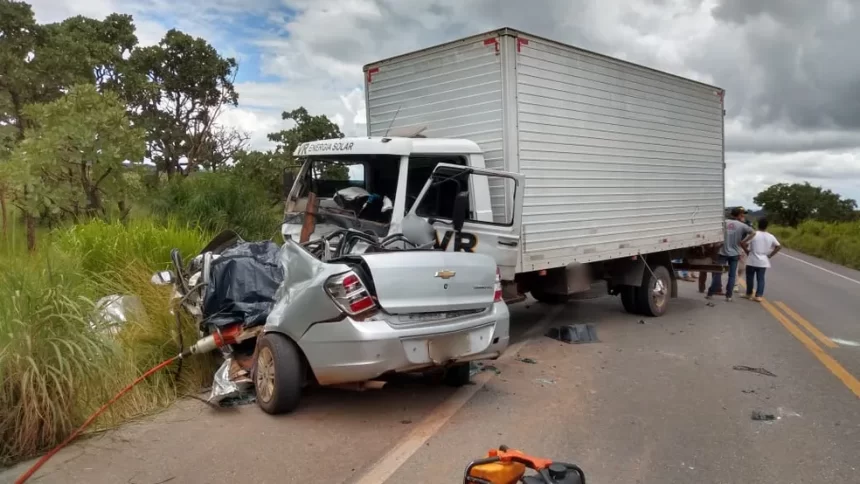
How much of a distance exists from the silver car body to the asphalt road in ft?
1.77

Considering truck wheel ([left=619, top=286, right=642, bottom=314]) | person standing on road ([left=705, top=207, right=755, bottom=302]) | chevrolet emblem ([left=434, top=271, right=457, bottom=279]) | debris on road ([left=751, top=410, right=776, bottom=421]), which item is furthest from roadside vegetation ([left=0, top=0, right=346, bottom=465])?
person standing on road ([left=705, top=207, right=755, bottom=302])

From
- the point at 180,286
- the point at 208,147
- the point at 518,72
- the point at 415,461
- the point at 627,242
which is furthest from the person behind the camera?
the point at 208,147

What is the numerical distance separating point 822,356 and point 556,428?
15.0ft

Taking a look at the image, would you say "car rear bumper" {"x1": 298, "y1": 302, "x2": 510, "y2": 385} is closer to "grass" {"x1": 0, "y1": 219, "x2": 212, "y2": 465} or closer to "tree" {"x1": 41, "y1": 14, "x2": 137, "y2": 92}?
"grass" {"x1": 0, "y1": 219, "x2": 212, "y2": 465}

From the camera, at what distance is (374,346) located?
483 cm

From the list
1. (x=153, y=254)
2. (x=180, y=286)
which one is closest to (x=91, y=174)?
(x=153, y=254)

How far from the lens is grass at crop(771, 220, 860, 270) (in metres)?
25.7

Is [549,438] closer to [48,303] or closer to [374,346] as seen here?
[374,346]

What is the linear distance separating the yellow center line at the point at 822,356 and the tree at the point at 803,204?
45889mm

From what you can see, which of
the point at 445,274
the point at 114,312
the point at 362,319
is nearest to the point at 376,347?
the point at 362,319

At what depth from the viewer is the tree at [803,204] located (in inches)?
2012

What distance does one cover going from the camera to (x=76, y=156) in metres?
9.34

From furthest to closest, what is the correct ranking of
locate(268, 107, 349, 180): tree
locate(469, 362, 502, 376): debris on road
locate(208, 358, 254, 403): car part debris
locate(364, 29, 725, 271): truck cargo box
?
locate(268, 107, 349, 180): tree
locate(364, 29, 725, 271): truck cargo box
locate(469, 362, 502, 376): debris on road
locate(208, 358, 254, 403): car part debris

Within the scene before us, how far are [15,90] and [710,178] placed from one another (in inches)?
602
